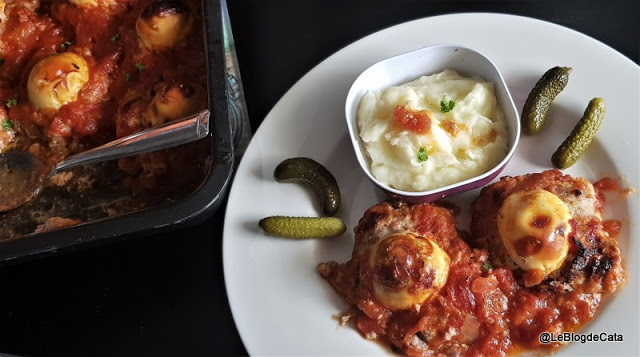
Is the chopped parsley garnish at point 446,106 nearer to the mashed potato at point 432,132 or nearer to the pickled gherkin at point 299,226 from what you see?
the mashed potato at point 432,132

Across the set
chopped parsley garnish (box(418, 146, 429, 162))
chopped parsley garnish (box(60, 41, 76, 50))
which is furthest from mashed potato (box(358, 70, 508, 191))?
chopped parsley garnish (box(60, 41, 76, 50))

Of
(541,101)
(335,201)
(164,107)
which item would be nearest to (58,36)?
(164,107)

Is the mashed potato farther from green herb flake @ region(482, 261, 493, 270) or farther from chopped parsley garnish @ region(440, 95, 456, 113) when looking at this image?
green herb flake @ region(482, 261, 493, 270)

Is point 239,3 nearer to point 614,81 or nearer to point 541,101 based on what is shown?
point 541,101

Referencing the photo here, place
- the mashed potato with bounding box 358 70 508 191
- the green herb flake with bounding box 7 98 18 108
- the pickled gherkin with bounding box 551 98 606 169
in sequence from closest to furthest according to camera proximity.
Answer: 1. the mashed potato with bounding box 358 70 508 191
2. the pickled gherkin with bounding box 551 98 606 169
3. the green herb flake with bounding box 7 98 18 108

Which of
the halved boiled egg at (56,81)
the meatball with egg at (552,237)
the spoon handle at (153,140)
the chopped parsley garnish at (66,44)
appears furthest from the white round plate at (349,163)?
the chopped parsley garnish at (66,44)

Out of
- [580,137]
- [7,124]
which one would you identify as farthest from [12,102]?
[580,137]

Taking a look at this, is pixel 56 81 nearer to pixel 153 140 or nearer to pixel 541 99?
pixel 153 140
